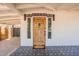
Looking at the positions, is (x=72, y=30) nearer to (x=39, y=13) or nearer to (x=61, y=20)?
(x=61, y=20)

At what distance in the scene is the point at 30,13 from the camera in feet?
29.2

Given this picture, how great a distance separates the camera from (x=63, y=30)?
9234mm

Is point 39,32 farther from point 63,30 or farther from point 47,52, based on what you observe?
point 47,52

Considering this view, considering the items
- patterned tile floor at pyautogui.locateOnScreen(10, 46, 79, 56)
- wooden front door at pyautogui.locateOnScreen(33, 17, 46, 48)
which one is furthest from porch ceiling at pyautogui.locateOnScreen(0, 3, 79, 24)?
patterned tile floor at pyautogui.locateOnScreen(10, 46, 79, 56)

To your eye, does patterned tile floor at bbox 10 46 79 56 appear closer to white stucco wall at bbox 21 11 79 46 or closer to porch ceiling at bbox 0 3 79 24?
porch ceiling at bbox 0 3 79 24

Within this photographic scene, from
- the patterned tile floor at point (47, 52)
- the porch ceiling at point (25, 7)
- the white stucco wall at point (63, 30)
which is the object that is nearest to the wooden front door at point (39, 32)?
the white stucco wall at point (63, 30)

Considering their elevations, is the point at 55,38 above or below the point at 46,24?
below

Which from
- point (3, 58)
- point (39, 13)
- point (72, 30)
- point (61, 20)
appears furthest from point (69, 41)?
point (3, 58)

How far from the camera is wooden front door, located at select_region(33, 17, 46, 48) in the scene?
29.3 feet

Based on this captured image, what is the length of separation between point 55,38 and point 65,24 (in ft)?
3.02

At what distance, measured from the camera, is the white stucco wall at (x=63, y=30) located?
9071 mm

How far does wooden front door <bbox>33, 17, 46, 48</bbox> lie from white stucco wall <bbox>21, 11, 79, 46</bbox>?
0.91 ft

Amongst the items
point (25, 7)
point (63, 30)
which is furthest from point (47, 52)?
point (63, 30)

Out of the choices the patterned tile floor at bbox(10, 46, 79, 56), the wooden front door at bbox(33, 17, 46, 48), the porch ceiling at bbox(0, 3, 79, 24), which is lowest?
the patterned tile floor at bbox(10, 46, 79, 56)
